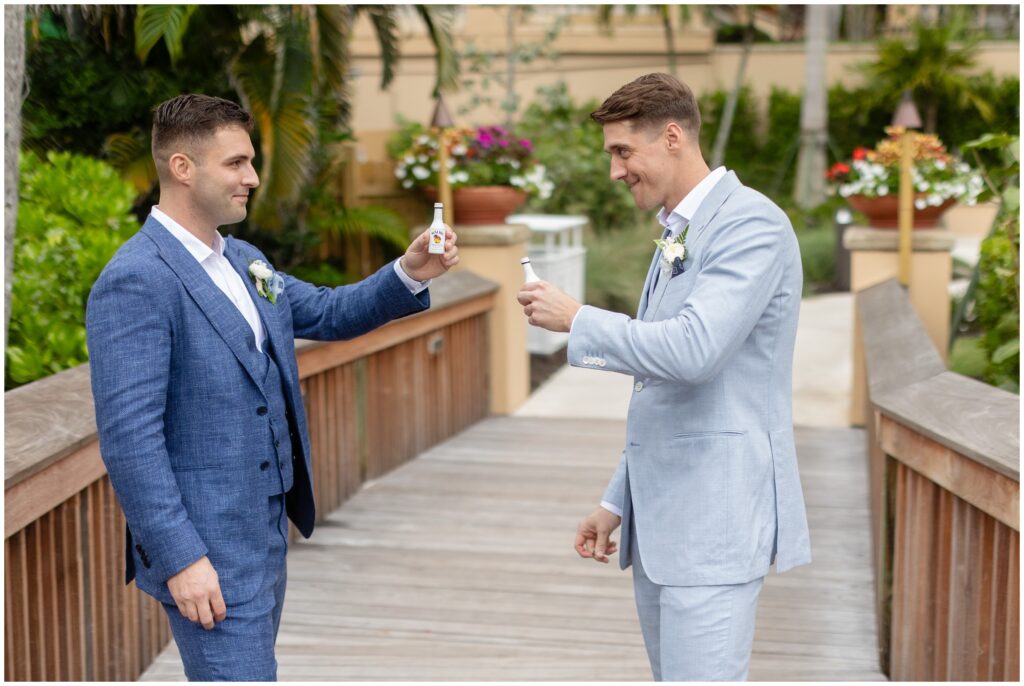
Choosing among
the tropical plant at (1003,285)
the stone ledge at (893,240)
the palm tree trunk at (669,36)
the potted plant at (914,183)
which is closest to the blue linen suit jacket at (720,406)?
the tropical plant at (1003,285)

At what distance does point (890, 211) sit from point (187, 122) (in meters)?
6.53

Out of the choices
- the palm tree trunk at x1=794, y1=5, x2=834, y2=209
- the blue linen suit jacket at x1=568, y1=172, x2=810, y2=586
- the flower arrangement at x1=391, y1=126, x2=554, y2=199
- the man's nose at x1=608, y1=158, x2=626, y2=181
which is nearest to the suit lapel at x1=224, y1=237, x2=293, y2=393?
the blue linen suit jacket at x1=568, y1=172, x2=810, y2=586

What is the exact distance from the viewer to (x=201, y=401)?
255cm

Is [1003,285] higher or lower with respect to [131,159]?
lower

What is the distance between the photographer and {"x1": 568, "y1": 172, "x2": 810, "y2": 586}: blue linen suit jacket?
7.66 feet

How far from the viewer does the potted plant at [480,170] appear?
8375 millimetres

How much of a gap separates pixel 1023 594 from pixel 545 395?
651 cm

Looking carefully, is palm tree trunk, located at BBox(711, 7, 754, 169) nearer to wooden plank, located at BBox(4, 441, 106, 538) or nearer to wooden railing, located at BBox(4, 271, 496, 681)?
wooden railing, located at BBox(4, 271, 496, 681)

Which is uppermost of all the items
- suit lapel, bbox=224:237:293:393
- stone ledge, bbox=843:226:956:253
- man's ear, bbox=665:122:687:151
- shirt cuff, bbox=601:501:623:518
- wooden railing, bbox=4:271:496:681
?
man's ear, bbox=665:122:687:151

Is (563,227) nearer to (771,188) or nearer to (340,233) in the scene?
(340,233)

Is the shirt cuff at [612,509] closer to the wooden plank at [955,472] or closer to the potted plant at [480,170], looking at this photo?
the wooden plank at [955,472]

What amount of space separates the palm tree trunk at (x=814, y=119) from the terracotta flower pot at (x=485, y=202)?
1390 cm

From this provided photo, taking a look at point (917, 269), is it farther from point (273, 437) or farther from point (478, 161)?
point (273, 437)

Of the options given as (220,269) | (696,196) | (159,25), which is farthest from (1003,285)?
(159,25)
